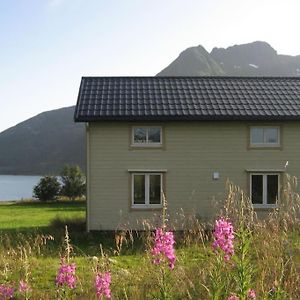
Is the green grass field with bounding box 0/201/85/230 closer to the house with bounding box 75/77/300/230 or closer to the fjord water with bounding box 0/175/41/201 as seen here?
the house with bounding box 75/77/300/230

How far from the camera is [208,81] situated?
2552 centimetres

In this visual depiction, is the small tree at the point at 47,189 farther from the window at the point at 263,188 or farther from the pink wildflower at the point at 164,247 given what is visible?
the pink wildflower at the point at 164,247

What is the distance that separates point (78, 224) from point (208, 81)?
946 centimetres

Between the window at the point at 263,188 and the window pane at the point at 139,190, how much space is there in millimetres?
4681

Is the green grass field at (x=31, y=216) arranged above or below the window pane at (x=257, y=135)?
below

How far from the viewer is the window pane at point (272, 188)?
2202 centimetres

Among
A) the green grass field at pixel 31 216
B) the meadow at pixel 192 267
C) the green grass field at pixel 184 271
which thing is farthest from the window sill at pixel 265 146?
the green grass field at pixel 184 271

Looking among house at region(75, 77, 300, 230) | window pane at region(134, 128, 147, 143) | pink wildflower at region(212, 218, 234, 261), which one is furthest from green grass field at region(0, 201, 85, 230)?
pink wildflower at region(212, 218, 234, 261)

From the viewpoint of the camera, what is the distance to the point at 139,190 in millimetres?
21969

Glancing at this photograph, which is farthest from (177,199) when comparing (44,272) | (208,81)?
(44,272)

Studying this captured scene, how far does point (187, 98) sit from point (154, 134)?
2.55m

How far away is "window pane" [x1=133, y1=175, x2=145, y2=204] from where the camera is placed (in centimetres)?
2191

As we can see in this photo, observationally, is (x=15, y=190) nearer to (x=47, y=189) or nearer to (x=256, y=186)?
(x=47, y=189)

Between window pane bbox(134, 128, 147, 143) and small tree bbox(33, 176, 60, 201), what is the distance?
25.2 meters
